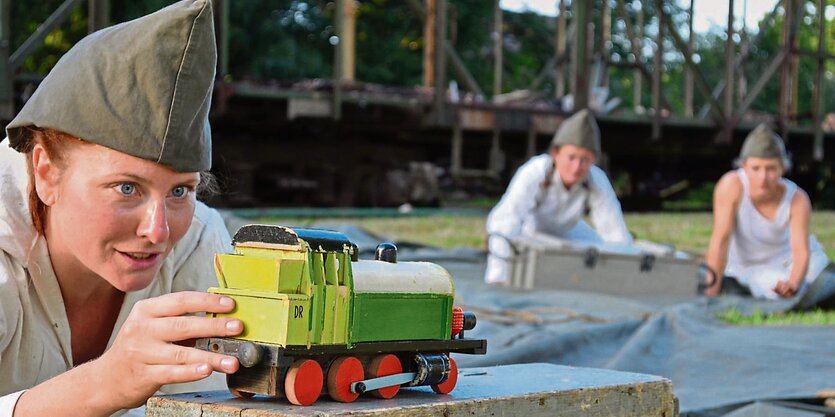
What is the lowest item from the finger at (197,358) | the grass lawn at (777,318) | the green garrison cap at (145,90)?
the grass lawn at (777,318)

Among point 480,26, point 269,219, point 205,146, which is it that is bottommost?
point 269,219

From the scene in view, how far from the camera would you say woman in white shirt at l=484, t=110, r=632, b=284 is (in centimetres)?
679

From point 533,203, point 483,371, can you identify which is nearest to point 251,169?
point 533,203

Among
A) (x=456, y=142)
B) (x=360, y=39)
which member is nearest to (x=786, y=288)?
(x=456, y=142)

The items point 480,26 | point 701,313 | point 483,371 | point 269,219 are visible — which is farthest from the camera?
point 480,26

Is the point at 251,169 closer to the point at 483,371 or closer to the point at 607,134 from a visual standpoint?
the point at 607,134

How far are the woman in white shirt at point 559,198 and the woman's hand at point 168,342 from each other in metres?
5.09

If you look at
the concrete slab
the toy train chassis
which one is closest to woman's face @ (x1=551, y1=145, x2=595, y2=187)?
the concrete slab

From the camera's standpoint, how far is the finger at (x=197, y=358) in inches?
62.7

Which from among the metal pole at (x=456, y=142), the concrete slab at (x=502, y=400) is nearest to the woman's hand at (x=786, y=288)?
the concrete slab at (x=502, y=400)

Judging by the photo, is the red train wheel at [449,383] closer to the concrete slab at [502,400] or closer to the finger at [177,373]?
the concrete slab at [502,400]

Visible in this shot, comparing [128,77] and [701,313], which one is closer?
[128,77]

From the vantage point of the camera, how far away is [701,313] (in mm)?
5520

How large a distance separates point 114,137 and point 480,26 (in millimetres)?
23631
